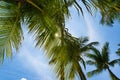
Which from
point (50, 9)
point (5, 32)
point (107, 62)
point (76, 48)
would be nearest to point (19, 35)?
point (5, 32)

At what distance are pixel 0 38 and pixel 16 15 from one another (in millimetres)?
369

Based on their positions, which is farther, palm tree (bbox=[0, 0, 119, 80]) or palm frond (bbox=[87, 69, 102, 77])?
palm frond (bbox=[87, 69, 102, 77])

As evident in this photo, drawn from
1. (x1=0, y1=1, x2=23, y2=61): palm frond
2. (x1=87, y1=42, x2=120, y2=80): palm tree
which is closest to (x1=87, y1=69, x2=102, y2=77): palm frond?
(x1=87, y1=42, x2=120, y2=80): palm tree

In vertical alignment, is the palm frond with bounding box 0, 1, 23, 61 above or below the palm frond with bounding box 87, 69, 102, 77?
above

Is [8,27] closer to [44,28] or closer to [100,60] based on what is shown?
[44,28]

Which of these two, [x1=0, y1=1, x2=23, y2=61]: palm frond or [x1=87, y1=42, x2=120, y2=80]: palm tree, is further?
[x1=87, y1=42, x2=120, y2=80]: palm tree

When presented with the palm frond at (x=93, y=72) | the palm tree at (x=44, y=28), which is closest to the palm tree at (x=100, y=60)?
the palm frond at (x=93, y=72)

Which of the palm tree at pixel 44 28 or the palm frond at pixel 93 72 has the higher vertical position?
the palm tree at pixel 44 28

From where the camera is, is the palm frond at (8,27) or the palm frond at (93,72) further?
the palm frond at (93,72)

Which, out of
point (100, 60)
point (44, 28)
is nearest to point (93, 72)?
point (100, 60)

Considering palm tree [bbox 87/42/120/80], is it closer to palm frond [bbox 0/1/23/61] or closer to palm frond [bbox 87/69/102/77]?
palm frond [bbox 87/69/102/77]

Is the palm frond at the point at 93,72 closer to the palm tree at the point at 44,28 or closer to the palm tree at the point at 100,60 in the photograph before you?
the palm tree at the point at 100,60

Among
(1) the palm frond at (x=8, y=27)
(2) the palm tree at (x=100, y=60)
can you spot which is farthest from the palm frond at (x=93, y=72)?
(1) the palm frond at (x=8, y=27)

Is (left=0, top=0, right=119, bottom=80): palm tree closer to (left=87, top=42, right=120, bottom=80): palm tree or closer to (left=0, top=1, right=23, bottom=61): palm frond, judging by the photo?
(left=0, top=1, right=23, bottom=61): palm frond
